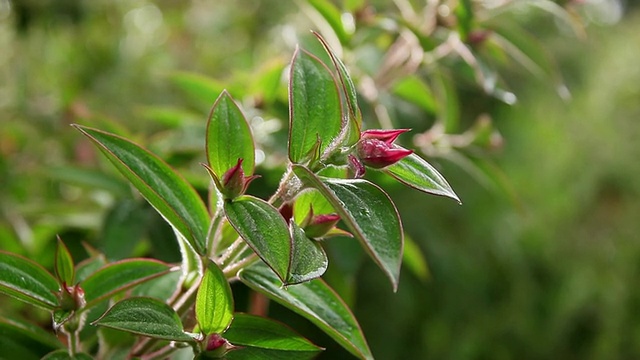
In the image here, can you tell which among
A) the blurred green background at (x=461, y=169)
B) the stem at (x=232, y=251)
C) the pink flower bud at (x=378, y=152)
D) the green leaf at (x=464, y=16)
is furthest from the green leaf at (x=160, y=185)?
the blurred green background at (x=461, y=169)

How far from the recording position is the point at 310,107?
423 millimetres

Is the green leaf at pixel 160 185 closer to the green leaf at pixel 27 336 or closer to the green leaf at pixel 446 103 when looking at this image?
the green leaf at pixel 27 336

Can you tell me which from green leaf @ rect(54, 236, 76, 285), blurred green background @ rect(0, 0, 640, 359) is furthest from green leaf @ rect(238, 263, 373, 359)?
blurred green background @ rect(0, 0, 640, 359)

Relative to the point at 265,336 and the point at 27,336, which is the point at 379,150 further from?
the point at 27,336

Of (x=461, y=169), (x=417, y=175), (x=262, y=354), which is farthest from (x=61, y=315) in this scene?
(x=461, y=169)

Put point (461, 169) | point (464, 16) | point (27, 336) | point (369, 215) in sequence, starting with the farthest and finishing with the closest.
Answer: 1. point (461, 169)
2. point (464, 16)
3. point (27, 336)
4. point (369, 215)

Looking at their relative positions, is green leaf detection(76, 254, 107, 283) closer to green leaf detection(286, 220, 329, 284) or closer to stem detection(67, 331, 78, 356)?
stem detection(67, 331, 78, 356)

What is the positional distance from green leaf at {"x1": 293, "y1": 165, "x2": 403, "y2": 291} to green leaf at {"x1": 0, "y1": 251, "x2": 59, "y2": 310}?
18cm

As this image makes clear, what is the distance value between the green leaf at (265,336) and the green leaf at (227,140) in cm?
9

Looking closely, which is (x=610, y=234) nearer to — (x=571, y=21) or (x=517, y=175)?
(x=517, y=175)

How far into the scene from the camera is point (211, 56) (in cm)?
168

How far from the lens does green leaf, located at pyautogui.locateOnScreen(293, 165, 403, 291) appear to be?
0.35 metres

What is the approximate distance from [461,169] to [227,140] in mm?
691

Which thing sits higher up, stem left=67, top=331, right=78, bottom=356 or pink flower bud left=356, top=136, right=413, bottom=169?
pink flower bud left=356, top=136, right=413, bottom=169
